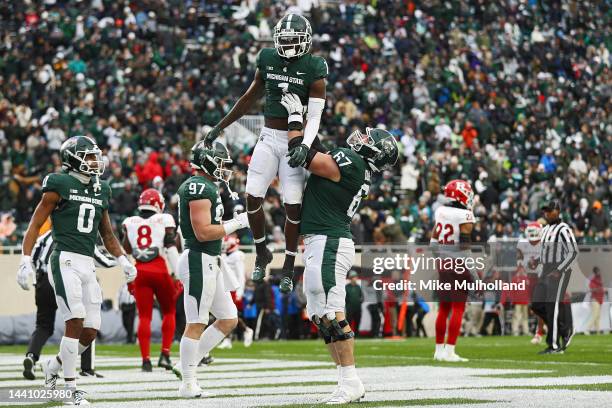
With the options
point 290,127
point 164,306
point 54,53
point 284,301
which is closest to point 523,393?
point 290,127

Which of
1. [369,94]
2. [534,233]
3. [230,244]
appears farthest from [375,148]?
[369,94]

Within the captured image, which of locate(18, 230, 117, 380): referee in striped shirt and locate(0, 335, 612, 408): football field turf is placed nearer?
locate(0, 335, 612, 408): football field turf

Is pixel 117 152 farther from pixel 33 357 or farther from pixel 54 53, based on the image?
pixel 33 357

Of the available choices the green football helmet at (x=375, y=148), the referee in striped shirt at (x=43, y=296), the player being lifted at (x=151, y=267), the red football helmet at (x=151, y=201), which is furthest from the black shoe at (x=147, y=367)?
the green football helmet at (x=375, y=148)

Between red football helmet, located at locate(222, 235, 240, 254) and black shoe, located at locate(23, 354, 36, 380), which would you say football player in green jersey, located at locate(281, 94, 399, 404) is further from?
red football helmet, located at locate(222, 235, 240, 254)

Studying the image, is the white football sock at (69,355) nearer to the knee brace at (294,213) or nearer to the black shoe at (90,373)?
the knee brace at (294,213)

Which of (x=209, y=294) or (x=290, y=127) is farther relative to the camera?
(x=209, y=294)

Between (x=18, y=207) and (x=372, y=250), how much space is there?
21.9 feet

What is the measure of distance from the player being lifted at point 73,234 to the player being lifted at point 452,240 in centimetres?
534

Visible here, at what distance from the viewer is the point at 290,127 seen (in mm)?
9297

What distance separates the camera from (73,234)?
931cm

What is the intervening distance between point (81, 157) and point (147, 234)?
14.5ft

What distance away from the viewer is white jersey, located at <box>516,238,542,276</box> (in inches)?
775

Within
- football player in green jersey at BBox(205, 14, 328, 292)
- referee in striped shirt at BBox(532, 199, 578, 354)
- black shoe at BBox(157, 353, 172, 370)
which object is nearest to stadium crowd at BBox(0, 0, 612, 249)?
referee in striped shirt at BBox(532, 199, 578, 354)
